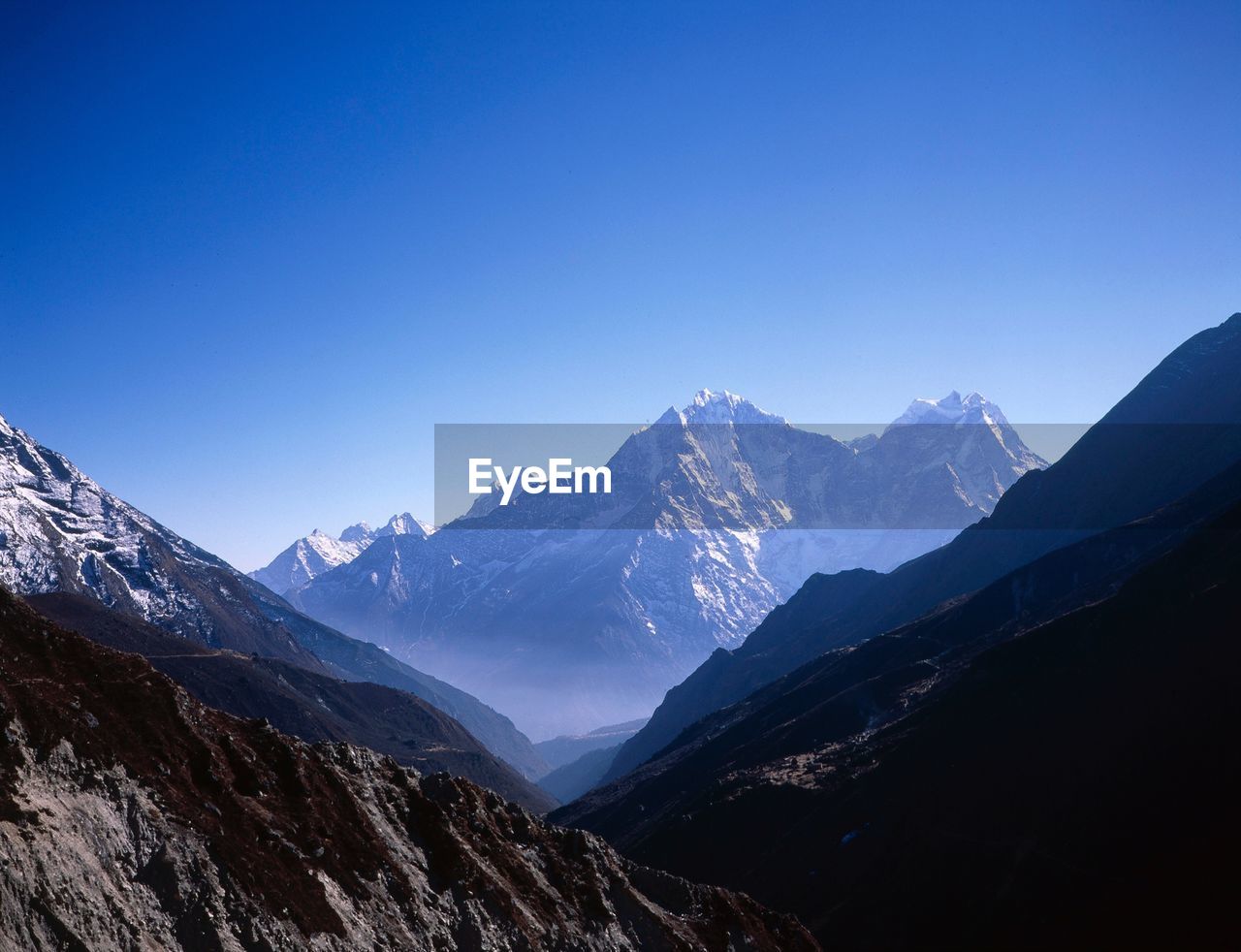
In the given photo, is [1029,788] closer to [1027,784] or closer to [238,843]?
[1027,784]

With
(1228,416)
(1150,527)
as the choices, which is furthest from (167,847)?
(1228,416)

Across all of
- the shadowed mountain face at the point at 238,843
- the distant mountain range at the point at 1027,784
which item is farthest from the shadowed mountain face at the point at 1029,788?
the shadowed mountain face at the point at 238,843

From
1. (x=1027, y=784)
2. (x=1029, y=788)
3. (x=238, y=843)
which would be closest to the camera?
(x=238, y=843)

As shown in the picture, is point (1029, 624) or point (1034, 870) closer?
point (1034, 870)

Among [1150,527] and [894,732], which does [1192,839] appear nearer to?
[894,732]

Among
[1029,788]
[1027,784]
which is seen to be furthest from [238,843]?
[1027,784]
